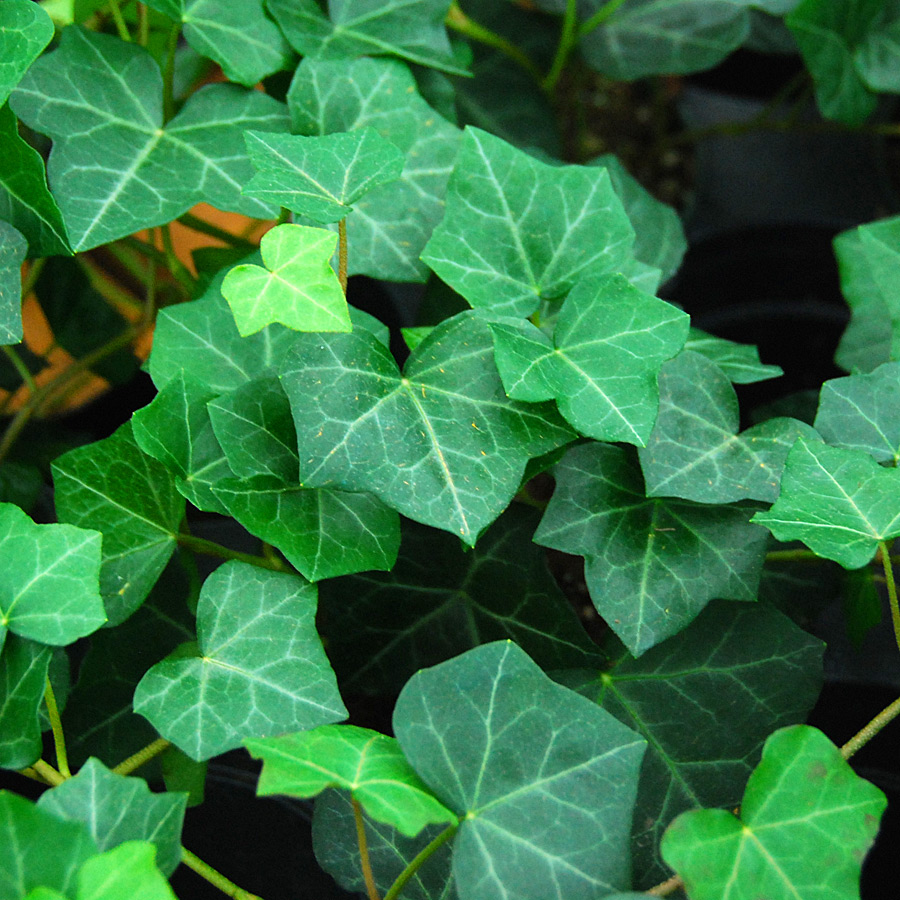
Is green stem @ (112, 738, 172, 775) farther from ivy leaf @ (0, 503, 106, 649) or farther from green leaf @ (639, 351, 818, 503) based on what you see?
green leaf @ (639, 351, 818, 503)

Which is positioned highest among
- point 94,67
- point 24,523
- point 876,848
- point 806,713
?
point 94,67

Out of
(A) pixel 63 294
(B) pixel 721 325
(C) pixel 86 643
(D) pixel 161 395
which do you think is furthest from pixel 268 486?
(B) pixel 721 325

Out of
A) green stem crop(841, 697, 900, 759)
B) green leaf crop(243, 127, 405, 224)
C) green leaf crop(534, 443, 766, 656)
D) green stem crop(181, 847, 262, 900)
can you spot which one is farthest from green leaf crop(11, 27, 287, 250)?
green stem crop(841, 697, 900, 759)

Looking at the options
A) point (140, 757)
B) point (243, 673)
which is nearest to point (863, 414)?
point (243, 673)

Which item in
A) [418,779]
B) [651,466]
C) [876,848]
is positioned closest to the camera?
[418,779]

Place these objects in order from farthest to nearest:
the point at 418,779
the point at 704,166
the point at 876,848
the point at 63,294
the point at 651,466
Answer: the point at 704,166
the point at 63,294
the point at 876,848
the point at 651,466
the point at 418,779

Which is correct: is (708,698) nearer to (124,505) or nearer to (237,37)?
(124,505)

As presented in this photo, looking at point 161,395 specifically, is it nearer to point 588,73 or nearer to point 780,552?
point 780,552
